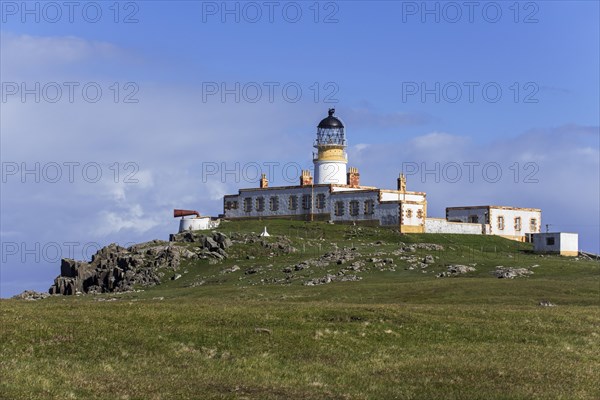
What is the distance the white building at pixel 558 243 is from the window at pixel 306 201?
31.5 meters

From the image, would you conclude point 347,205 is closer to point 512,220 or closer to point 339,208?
point 339,208

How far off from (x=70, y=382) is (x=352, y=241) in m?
88.4

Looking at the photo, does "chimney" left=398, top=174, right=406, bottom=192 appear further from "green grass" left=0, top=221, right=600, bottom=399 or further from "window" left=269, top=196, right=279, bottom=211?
"green grass" left=0, top=221, right=600, bottom=399

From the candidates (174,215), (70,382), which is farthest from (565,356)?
(174,215)

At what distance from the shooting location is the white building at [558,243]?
118938 mm

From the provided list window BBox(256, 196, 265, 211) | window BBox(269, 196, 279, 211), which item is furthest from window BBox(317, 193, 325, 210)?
window BBox(256, 196, 265, 211)

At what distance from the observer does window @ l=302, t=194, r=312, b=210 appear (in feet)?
444

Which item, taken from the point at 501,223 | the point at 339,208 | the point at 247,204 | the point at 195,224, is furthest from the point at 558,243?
the point at 195,224

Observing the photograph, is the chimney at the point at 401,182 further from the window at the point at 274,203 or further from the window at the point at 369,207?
the window at the point at 274,203

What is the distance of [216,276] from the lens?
95.6 m

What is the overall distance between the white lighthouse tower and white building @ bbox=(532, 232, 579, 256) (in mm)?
30851

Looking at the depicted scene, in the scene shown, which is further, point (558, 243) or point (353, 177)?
point (353, 177)

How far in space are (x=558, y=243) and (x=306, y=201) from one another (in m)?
35.4

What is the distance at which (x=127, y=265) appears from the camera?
4038 inches
